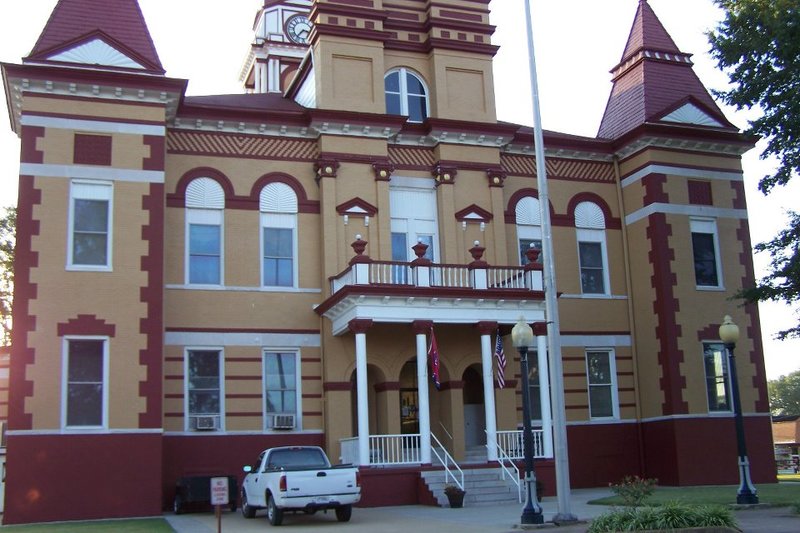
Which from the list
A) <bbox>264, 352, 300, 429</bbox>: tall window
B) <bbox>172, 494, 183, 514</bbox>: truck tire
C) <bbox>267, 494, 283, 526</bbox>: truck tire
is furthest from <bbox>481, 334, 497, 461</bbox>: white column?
<bbox>172, 494, 183, 514</bbox>: truck tire

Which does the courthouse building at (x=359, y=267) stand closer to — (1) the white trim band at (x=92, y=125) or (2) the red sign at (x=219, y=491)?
(1) the white trim band at (x=92, y=125)

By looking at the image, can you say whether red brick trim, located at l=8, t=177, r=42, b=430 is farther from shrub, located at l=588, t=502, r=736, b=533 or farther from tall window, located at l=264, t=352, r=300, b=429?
shrub, located at l=588, t=502, r=736, b=533

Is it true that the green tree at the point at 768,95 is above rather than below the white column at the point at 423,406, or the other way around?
above

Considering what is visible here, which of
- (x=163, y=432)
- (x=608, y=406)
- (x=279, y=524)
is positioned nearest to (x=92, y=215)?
(x=163, y=432)

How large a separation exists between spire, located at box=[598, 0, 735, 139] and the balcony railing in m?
7.99

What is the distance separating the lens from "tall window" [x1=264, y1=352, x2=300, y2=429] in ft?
91.4

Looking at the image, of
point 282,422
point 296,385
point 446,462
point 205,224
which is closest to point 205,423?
point 282,422

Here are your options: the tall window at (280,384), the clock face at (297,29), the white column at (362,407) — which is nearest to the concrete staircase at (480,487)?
the white column at (362,407)

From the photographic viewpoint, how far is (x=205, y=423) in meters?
26.8

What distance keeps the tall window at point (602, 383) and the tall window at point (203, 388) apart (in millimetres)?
12506

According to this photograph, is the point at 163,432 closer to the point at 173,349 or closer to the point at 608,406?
the point at 173,349

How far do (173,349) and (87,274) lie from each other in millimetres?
3465

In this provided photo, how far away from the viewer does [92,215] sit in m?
25.8

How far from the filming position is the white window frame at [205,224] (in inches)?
1099
